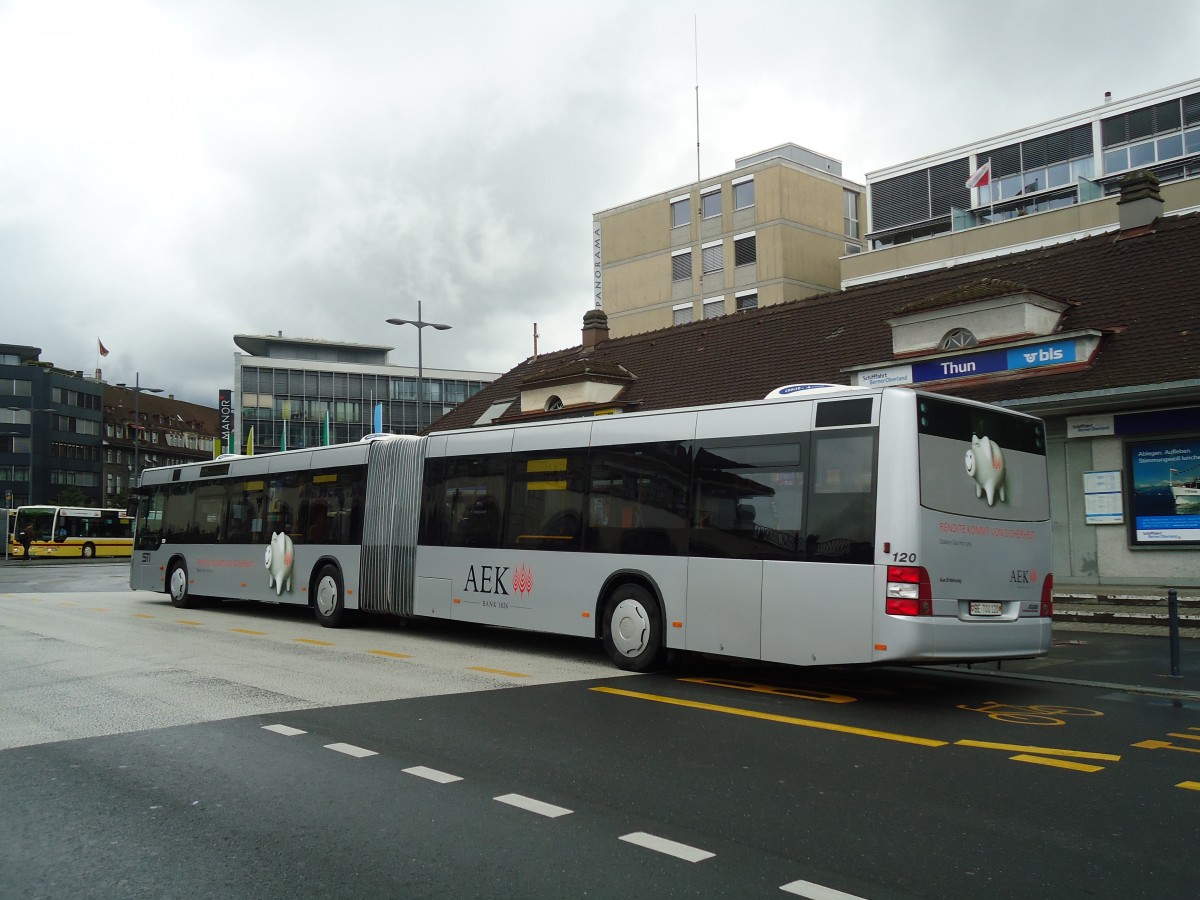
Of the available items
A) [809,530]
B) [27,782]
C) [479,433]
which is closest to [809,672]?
[809,530]

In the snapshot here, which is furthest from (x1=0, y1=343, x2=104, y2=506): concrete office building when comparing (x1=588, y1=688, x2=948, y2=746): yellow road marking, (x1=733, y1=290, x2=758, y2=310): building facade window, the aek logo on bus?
(x1=588, y1=688, x2=948, y2=746): yellow road marking

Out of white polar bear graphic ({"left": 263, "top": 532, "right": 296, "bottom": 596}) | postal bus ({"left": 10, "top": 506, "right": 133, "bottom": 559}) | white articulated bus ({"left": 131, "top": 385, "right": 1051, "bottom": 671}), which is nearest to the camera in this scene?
white articulated bus ({"left": 131, "top": 385, "right": 1051, "bottom": 671})

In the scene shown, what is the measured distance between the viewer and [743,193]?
187 feet

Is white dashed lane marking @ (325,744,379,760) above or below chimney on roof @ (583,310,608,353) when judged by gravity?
below

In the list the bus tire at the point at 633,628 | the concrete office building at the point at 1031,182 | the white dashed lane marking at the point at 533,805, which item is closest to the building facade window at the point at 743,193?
the concrete office building at the point at 1031,182

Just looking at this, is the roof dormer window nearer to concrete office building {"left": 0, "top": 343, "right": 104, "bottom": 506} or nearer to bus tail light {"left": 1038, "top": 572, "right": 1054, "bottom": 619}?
bus tail light {"left": 1038, "top": 572, "right": 1054, "bottom": 619}

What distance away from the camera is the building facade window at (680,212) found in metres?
60.2

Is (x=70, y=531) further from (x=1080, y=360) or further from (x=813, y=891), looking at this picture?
(x=813, y=891)

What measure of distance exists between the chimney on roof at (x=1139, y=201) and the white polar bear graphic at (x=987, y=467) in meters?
13.5

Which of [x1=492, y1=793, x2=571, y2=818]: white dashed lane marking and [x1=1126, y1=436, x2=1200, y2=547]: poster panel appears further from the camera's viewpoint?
[x1=1126, y1=436, x2=1200, y2=547]: poster panel

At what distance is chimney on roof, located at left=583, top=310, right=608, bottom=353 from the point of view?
3312 cm

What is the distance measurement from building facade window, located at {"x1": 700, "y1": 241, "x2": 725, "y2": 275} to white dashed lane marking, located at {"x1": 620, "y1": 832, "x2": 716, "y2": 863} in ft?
178

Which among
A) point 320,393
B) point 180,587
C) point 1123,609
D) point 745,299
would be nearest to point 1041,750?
point 1123,609

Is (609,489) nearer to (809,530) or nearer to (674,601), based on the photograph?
(674,601)
